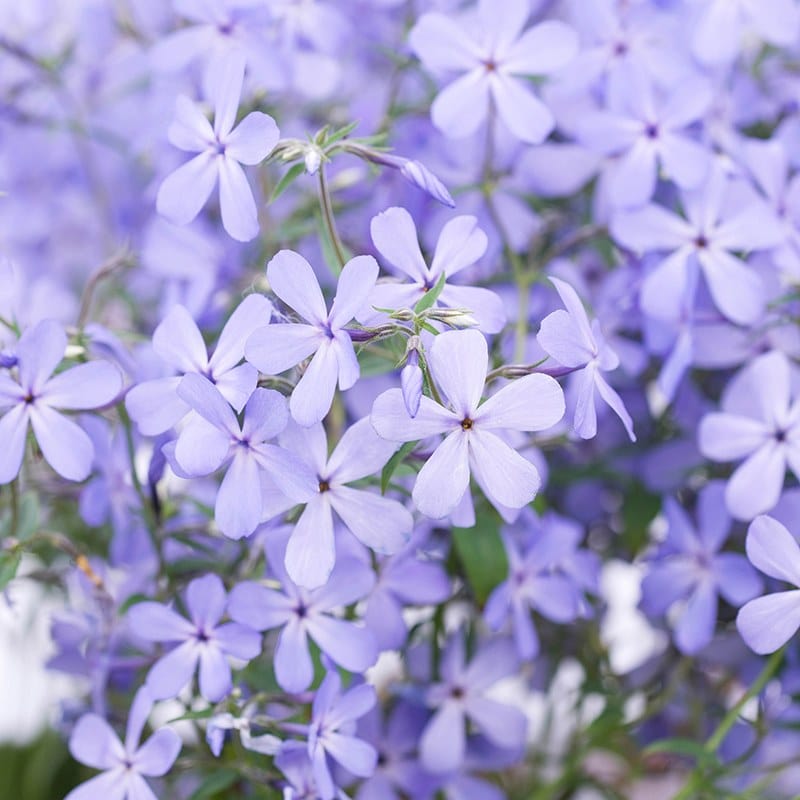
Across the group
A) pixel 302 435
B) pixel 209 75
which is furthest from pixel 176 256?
pixel 302 435

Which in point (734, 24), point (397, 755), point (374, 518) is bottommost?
point (397, 755)

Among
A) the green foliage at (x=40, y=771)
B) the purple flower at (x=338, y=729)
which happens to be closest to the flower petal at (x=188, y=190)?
the purple flower at (x=338, y=729)

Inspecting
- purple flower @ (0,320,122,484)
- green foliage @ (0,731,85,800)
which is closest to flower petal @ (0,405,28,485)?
purple flower @ (0,320,122,484)

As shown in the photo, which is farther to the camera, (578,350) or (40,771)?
(40,771)

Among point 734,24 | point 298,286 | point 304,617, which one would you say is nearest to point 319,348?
point 298,286

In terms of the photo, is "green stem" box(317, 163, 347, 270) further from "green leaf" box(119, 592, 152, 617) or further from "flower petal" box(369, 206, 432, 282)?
"green leaf" box(119, 592, 152, 617)

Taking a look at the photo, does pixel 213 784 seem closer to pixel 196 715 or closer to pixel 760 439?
pixel 196 715
